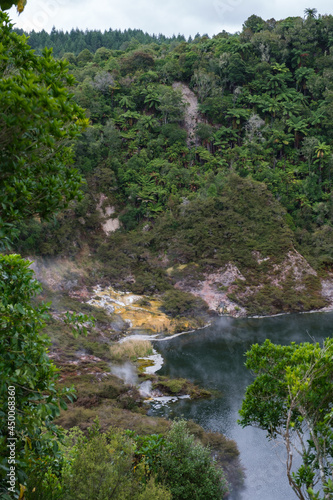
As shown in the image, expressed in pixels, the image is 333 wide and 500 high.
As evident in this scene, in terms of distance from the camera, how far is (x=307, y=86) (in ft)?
139

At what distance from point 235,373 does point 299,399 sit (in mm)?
13962

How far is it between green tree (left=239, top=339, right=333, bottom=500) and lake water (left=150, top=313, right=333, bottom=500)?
92 centimetres

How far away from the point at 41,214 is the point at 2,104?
119cm

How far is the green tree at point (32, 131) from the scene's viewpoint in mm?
3373

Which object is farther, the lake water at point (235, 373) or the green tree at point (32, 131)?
the lake water at point (235, 373)

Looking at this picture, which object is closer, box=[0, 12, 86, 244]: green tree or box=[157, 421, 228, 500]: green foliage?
box=[0, 12, 86, 244]: green tree

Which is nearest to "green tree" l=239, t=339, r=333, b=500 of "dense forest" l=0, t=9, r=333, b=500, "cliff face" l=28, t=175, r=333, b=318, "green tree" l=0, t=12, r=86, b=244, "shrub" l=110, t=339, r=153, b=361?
"dense forest" l=0, t=9, r=333, b=500

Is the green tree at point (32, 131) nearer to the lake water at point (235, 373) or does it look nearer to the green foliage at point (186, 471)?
the lake water at point (235, 373)

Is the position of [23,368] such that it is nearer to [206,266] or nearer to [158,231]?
[206,266]

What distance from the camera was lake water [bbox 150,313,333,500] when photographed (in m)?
12.6

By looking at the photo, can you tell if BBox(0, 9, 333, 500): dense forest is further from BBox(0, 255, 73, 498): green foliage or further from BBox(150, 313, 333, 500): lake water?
BBox(150, 313, 333, 500): lake water

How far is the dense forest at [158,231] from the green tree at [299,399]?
4 cm

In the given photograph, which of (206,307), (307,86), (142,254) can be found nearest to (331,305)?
(206,307)

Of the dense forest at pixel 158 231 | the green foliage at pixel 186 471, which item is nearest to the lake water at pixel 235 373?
the dense forest at pixel 158 231
